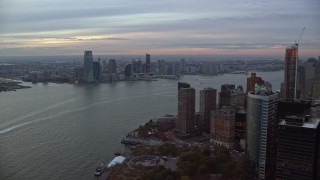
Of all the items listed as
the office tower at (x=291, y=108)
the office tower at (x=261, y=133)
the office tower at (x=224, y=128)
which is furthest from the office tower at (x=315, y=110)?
the office tower at (x=224, y=128)

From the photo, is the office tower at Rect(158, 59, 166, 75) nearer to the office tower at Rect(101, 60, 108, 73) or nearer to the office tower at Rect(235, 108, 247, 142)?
the office tower at Rect(101, 60, 108, 73)

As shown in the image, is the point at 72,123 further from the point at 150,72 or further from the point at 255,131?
the point at 150,72

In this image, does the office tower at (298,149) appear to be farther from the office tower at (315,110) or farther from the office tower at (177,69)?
the office tower at (177,69)

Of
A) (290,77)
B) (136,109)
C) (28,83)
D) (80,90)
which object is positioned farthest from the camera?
(28,83)

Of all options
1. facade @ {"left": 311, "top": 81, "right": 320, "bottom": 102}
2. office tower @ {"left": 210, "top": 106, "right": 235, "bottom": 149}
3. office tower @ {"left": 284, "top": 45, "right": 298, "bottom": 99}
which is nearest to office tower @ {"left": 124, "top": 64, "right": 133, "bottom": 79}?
office tower @ {"left": 284, "top": 45, "right": 298, "bottom": 99}

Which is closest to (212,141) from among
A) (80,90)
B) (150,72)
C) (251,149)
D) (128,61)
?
(251,149)
